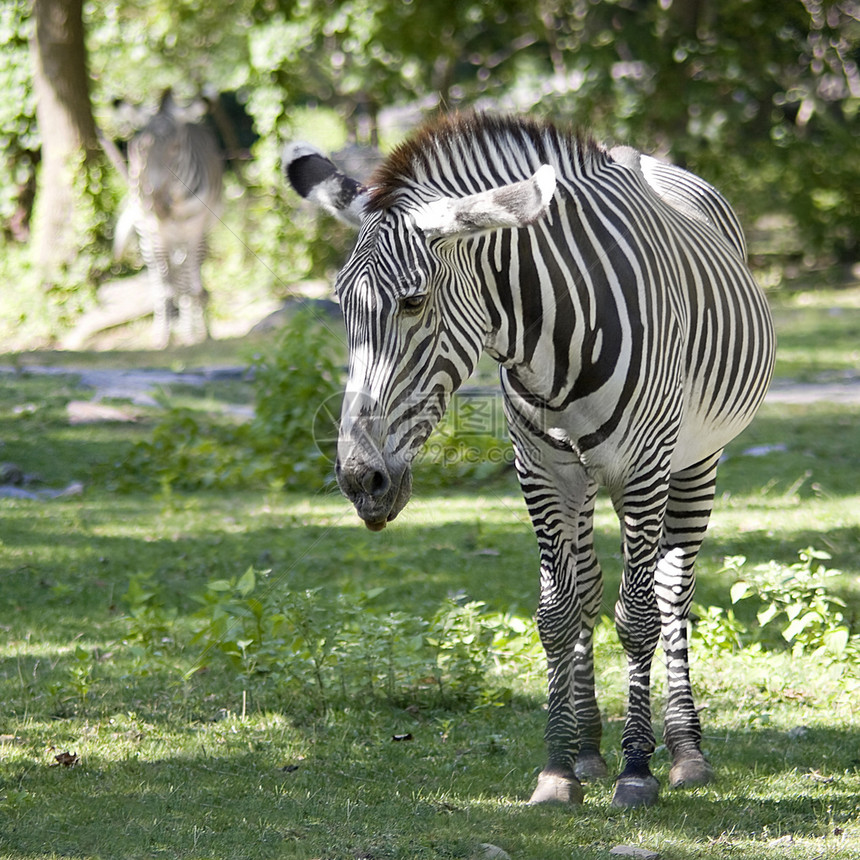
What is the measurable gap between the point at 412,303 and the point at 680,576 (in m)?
2.08

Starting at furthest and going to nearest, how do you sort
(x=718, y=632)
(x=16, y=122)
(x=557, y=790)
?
1. (x=16, y=122)
2. (x=718, y=632)
3. (x=557, y=790)

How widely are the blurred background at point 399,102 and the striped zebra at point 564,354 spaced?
12.8 meters

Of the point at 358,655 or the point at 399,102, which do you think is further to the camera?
the point at 399,102

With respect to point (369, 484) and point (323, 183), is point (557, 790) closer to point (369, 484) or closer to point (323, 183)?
point (369, 484)

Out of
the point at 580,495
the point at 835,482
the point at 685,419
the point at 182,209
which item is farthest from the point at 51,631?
the point at 182,209

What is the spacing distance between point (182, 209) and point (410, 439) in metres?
Result: 13.2

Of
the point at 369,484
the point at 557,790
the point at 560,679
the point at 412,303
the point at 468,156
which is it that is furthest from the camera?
the point at 560,679

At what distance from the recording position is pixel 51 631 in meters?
5.84

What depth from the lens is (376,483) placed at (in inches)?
124

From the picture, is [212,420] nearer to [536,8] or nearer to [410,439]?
[410,439]

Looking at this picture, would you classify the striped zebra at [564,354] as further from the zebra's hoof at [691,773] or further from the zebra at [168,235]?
the zebra at [168,235]

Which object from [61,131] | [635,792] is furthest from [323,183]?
[61,131]

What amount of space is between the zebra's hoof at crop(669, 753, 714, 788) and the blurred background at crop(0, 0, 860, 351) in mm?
13386

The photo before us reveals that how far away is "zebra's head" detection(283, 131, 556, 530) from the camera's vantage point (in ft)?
10.4
